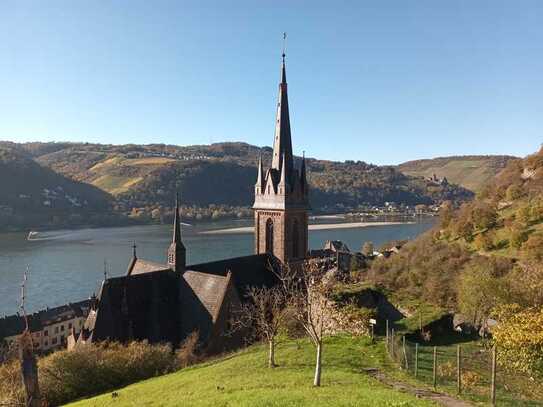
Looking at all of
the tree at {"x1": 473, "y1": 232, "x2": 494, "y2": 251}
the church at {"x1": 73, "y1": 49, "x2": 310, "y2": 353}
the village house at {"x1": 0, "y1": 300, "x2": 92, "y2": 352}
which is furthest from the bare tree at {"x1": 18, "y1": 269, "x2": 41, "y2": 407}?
the tree at {"x1": 473, "y1": 232, "x2": 494, "y2": 251}

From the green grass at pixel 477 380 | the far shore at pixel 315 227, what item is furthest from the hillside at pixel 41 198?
the green grass at pixel 477 380

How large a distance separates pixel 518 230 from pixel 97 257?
2606 inches

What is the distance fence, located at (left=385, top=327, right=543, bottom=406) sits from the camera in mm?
12781

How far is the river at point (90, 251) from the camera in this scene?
189 ft

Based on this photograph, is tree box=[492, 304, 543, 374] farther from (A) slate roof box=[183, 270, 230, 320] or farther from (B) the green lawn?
(A) slate roof box=[183, 270, 230, 320]

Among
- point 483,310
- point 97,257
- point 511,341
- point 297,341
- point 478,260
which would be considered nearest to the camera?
point 511,341

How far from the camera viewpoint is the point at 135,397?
15.3 m

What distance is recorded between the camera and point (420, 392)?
42.4ft

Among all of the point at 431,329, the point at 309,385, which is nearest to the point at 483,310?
the point at 431,329

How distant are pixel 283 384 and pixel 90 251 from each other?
80311 millimetres

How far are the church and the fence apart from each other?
10568 millimetres

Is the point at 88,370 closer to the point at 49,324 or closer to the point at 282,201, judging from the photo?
the point at 282,201

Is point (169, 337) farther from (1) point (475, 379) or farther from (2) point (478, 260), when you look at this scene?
(2) point (478, 260)

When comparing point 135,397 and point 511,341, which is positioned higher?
point 511,341
